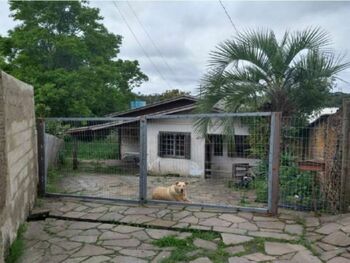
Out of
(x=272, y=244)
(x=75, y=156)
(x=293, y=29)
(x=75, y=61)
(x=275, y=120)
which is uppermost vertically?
(x=75, y=61)

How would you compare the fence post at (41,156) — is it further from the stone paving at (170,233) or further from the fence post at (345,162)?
the fence post at (345,162)

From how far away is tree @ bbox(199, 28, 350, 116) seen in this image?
6.93 metres

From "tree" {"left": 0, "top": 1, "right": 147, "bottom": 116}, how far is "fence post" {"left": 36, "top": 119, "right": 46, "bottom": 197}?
1145 cm

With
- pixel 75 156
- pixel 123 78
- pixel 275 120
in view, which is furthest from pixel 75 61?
pixel 275 120

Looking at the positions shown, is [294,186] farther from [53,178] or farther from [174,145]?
[174,145]

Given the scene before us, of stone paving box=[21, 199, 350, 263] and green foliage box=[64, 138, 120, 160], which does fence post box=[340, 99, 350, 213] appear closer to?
stone paving box=[21, 199, 350, 263]

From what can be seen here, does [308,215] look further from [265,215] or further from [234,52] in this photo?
[234,52]

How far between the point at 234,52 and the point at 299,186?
10.0 feet

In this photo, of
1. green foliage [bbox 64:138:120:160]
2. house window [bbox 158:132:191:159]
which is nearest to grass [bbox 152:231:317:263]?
green foliage [bbox 64:138:120:160]

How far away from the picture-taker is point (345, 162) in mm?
5082

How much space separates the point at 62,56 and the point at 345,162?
17.8m

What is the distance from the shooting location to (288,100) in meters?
7.05

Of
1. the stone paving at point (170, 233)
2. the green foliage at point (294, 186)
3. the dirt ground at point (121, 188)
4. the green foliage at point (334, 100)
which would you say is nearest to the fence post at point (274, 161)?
the stone paving at point (170, 233)

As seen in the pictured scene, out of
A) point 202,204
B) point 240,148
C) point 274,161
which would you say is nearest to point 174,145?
point 240,148
